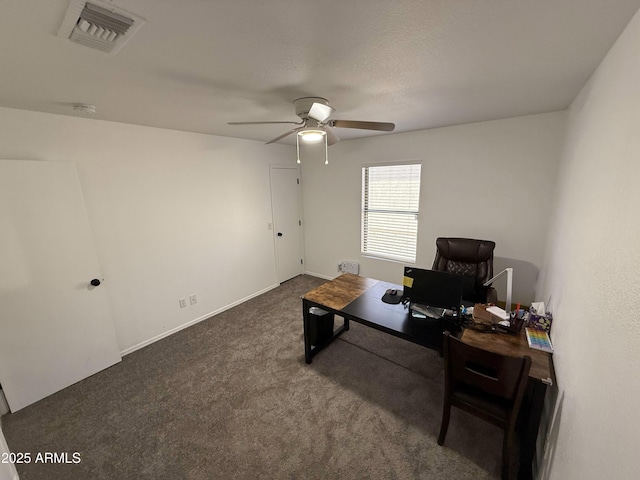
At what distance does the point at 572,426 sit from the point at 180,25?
2426mm

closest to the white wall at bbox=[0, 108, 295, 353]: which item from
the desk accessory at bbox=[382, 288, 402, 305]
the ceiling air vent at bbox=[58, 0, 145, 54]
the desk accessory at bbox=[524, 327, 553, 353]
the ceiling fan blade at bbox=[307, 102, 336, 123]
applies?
the ceiling air vent at bbox=[58, 0, 145, 54]

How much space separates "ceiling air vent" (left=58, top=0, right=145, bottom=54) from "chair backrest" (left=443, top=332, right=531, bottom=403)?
2205mm

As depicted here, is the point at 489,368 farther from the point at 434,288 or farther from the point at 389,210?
A: the point at 389,210

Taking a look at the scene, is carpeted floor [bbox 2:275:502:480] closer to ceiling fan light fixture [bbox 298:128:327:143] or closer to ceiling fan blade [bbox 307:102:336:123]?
ceiling fan light fixture [bbox 298:128:327:143]

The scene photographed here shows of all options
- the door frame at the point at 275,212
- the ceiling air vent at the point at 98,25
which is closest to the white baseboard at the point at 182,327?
the door frame at the point at 275,212

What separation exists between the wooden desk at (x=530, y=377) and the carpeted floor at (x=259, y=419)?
0.79ft

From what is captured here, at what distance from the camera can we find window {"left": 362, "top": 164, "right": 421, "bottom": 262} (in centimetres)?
365

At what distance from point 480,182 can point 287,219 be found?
3006 mm

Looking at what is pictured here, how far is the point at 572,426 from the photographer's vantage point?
1090 mm

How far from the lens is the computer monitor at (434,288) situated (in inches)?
77.6

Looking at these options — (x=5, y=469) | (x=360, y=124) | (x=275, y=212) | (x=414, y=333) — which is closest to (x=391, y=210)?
(x=275, y=212)

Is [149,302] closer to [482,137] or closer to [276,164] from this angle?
[276,164]

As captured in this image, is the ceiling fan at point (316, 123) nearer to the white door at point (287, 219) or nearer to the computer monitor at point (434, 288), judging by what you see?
the computer monitor at point (434, 288)

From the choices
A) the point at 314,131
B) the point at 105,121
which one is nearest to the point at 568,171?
the point at 314,131
